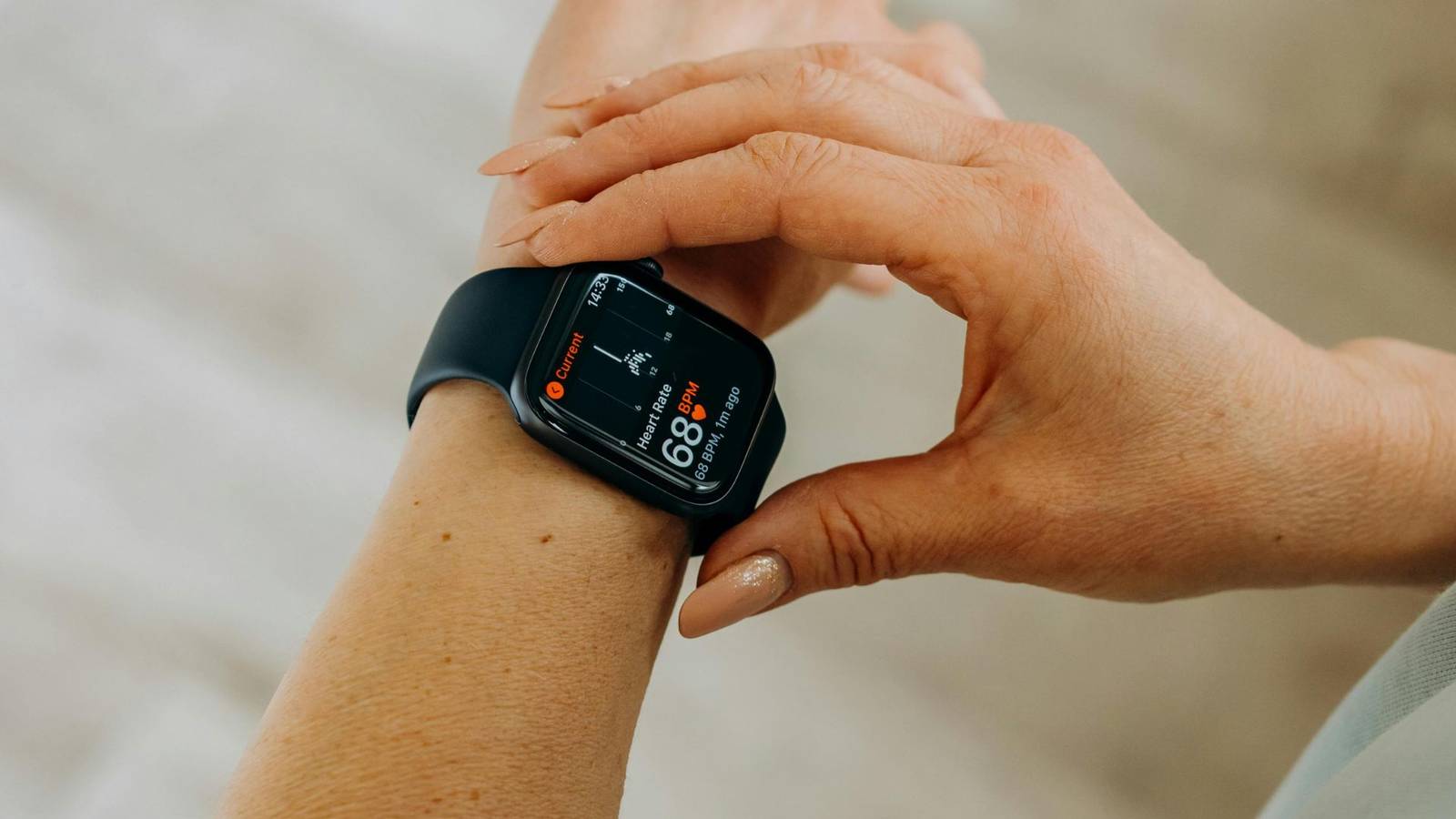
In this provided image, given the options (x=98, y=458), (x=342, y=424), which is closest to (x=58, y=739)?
(x=98, y=458)

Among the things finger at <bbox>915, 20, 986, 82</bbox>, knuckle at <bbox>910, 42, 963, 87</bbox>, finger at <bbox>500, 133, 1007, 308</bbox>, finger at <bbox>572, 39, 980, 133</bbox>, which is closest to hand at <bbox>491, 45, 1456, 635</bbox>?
finger at <bbox>500, 133, 1007, 308</bbox>

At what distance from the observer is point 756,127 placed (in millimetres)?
885

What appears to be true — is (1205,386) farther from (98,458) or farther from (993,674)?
(98,458)

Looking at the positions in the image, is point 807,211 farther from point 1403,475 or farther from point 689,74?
point 1403,475

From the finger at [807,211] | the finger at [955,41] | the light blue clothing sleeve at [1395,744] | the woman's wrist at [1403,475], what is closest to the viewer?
the light blue clothing sleeve at [1395,744]

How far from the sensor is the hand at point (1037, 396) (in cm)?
76

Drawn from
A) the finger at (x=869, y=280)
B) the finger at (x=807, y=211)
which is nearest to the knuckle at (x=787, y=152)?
the finger at (x=807, y=211)

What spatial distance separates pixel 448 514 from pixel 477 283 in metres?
0.19

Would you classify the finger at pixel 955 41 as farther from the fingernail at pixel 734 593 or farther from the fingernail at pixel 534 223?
the fingernail at pixel 734 593

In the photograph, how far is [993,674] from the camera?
1187 mm

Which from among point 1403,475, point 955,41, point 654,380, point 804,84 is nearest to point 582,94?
point 804,84

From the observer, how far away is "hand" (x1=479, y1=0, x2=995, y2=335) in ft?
3.14

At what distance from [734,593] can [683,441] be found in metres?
0.13

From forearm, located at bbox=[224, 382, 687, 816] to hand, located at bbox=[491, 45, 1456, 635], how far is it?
0.25 ft
